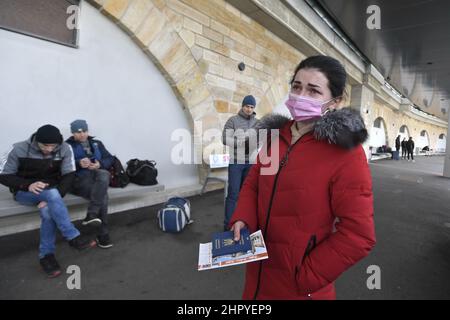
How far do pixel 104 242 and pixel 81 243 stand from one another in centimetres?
23

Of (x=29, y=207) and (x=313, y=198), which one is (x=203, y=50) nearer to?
(x=29, y=207)

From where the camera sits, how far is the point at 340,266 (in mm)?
1015

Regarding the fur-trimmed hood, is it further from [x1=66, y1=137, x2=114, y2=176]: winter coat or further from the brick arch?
the brick arch

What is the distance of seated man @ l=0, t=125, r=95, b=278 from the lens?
2.50 m

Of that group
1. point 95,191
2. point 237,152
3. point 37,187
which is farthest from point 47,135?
point 237,152

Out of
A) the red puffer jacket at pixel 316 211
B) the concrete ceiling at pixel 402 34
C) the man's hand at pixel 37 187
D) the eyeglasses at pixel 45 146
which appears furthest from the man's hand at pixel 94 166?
the concrete ceiling at pixel 402 34

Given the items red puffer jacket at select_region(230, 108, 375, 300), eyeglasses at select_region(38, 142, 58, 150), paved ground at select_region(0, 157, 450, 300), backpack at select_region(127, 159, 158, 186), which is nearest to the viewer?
red puffer jacket at select_region(230, 108, 375, 300)

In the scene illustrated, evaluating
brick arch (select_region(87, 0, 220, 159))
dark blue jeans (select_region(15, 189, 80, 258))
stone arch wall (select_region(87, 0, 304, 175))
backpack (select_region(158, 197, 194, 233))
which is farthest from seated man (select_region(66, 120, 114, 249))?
stone arch wall (select_region(87, 0, 304, 175))

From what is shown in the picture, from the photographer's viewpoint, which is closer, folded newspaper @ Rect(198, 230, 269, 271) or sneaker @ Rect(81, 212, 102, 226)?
folded newspaper @ Rect(198, 230, 269, 271)

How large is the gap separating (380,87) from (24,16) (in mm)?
16099

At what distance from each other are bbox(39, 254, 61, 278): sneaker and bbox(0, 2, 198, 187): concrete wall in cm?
162

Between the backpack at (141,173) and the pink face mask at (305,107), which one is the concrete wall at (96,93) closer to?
the backpack at (141,173)

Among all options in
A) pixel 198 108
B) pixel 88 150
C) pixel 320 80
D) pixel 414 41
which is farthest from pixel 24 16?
pixel 414 41
